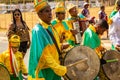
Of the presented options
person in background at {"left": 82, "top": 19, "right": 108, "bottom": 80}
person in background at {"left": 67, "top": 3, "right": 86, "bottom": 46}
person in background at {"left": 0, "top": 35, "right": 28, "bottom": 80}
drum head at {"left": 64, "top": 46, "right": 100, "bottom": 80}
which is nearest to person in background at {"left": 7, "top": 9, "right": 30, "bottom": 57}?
person in background at {"left": 67, "top": 3, "right": 86, "bottom": 46}

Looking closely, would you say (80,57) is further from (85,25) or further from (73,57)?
(85,25)

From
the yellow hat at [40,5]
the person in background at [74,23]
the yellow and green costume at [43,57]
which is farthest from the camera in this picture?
the person in background at [74,23]

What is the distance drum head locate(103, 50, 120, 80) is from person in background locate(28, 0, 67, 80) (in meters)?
1.74

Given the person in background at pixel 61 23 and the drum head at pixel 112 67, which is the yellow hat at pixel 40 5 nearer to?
the drum head at pixel 112 67

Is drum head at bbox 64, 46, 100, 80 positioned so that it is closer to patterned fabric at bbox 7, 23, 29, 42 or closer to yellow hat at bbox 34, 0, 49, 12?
yellow hat at bbox 34, 0, 49, 12

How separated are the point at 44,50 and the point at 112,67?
2104 mm

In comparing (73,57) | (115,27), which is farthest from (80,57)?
(115,27)

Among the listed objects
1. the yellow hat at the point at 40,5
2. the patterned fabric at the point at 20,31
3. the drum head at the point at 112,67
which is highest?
the yellow hat at the point at 40,5

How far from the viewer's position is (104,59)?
758cm

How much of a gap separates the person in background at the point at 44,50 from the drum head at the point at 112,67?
68.5 inches

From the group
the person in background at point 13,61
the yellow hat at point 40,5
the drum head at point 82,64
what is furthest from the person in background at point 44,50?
the person in background at point 13,61

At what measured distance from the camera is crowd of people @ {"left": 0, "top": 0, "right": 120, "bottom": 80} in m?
5.89

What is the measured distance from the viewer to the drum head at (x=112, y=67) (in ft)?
24.9

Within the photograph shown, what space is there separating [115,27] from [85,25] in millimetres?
1529
